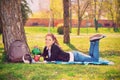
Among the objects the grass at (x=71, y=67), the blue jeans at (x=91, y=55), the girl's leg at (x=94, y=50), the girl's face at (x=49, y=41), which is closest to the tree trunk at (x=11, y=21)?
the grass at (x=71, y=67)

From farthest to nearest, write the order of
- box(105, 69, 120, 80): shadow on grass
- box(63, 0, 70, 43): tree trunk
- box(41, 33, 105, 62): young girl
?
box(63, 0, 70, 43): tree trunk < box(41, 33, 105, 62): young girl < box(105, 69, 120, 80): shadow on grass

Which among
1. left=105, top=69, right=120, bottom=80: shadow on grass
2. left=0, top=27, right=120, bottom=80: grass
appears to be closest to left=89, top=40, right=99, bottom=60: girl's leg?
left=0, top=27, right=120, bottom=80: grass

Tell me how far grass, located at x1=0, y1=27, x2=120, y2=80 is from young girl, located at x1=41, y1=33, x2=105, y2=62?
0.22 metres

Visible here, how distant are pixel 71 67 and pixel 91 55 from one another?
697mm

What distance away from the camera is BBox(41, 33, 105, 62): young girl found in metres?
6.12

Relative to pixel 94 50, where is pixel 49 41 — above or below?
above

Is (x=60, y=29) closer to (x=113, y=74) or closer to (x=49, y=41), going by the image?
(x=49, y=41)

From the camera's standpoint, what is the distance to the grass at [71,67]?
510 cm

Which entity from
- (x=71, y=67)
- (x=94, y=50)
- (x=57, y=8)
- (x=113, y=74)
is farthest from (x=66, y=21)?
(x=113, y=74)

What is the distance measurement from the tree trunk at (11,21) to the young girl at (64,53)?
0.66 m

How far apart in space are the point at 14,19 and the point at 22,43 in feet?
1.84

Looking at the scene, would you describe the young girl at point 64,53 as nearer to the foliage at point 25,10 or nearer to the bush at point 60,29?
the bush at point 60,29

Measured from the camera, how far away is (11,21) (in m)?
6.43

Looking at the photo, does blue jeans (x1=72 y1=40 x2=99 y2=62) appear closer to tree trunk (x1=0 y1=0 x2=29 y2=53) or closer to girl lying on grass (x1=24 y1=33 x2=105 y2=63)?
girl lying on grass (x1=24 y1=33 x2=105 y2=63)
